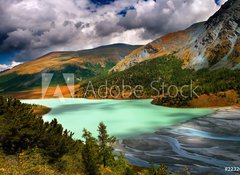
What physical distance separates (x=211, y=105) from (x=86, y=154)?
300 ft

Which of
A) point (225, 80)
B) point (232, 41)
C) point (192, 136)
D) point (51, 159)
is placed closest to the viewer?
point (51, 159)

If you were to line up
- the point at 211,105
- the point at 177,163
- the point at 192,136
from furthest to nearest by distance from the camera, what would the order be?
the point at 211,105
the point at 192,136
the point at 177,163

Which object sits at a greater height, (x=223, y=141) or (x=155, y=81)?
(x=155, y=81)

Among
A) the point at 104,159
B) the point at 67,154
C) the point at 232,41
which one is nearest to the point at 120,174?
the point at 104,159

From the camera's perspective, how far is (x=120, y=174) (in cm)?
3231

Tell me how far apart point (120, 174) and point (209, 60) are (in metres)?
171

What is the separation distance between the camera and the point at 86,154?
28828 mm

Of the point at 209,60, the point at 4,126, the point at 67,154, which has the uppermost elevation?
the point at 209,60

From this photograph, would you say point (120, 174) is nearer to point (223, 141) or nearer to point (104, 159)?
point (104, 159)

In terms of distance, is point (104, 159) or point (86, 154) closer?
point (86, 154)

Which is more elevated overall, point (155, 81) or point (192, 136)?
point (155, 81)

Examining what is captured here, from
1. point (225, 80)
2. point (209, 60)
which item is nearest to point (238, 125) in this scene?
point (225, 80)

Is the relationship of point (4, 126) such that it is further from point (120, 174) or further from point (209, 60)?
point (209, 60)

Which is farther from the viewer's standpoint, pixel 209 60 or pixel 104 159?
pixel 209 60
